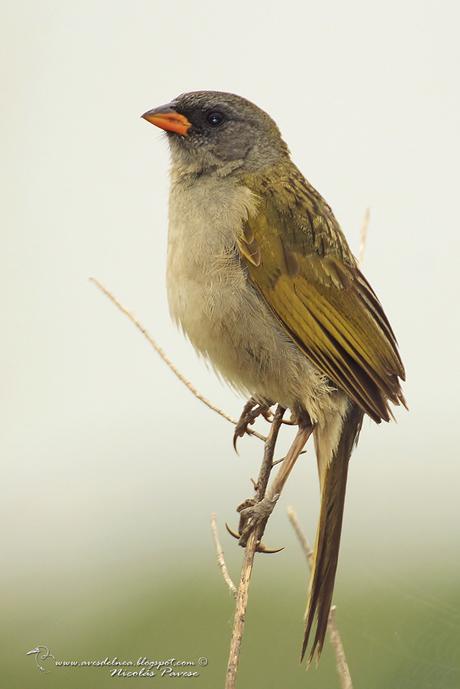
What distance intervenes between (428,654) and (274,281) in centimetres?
155

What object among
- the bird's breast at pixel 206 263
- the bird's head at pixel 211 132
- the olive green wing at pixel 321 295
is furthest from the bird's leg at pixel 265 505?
the bird's head at pixel 211 132

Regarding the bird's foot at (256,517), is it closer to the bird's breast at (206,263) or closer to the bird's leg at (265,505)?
the bird's leg at (265,505)

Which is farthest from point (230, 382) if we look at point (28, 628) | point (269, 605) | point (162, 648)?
point (28, 628)

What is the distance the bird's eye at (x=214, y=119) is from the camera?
468cm

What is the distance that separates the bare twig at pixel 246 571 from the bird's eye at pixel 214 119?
1301 mm

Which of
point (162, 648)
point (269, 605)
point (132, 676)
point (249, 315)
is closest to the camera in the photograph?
point (132, 676)

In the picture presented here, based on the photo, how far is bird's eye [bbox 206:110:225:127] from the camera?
4680mm

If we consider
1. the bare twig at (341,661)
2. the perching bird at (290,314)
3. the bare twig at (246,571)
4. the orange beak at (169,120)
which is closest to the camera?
the bare twig at (341,661)

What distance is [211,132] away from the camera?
4.66m

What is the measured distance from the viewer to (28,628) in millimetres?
6230

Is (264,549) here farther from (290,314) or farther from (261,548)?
(290,314)

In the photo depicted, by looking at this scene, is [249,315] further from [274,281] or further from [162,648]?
[162,648]

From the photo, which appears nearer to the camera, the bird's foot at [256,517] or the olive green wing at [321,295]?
the bird's foot at [256,517]

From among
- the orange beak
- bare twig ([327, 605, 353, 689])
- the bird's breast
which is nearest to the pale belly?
the bird's breast
